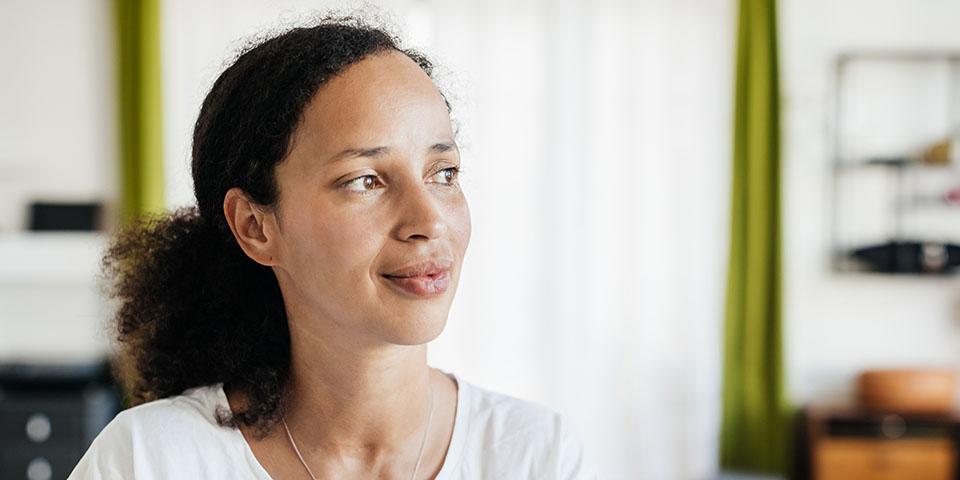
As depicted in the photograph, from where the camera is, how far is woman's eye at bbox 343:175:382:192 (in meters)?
1.06

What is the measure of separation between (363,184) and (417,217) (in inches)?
3.3

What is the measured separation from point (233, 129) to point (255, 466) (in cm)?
46

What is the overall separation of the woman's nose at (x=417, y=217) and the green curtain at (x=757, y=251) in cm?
298

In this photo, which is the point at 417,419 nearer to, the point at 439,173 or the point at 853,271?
the point at 439,173

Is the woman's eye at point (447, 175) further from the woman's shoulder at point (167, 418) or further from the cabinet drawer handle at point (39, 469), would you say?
the cabinet drawer handle at point (39, 469)

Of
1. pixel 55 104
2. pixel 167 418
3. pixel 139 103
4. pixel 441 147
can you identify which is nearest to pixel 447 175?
pixel 441 147

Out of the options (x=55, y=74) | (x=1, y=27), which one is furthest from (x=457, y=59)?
(x=1, y=27)

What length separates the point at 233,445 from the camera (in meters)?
1.18

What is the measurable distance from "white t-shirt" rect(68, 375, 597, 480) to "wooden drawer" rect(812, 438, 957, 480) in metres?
2.61

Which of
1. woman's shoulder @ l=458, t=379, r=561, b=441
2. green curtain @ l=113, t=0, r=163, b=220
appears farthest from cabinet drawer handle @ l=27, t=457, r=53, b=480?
woman's shoulder @ l=458, t=379, r=561, b=441

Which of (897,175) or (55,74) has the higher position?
(55,74)

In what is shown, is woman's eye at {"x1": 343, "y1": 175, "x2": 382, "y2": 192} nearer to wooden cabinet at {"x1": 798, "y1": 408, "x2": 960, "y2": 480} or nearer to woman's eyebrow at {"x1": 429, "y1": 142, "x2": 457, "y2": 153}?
woman's eyebrow at {"x1": 429, "y1": 142, "x2": 457, "y2": 153}

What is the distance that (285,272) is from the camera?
120 centimetres

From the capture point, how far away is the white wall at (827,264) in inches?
150
